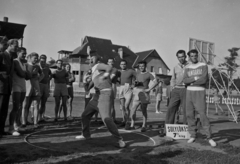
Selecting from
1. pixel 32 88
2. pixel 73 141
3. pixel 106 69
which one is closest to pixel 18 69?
pixel 32 88

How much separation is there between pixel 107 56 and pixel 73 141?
50.0 meters

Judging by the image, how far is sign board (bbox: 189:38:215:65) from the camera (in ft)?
33.3

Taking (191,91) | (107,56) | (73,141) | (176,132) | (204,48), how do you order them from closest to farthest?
(73,141) < (191,91) < (176,132) < (204,48) < (107,56)

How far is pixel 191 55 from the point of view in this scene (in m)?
6.16

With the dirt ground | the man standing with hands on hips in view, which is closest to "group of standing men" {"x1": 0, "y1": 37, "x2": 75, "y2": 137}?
the dirt ground

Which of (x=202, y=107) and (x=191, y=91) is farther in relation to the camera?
(x=191, y=91)

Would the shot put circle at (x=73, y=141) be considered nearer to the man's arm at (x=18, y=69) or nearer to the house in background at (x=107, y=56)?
the man's arm at (x=18, y=69)

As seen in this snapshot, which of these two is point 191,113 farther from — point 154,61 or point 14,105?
point 154,61

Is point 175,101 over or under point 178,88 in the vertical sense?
under

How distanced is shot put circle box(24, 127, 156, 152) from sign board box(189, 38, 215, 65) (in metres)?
5.42

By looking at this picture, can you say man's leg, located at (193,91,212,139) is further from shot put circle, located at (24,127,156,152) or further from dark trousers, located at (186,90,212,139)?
shot put circle, located at (24,127,156,152)

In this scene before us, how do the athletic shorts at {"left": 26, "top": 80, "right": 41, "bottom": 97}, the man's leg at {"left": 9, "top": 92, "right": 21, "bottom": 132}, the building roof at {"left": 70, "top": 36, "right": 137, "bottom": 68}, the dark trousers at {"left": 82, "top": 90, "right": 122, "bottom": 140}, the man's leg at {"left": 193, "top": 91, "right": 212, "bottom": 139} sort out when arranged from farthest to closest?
1. the building roof at {"left": 70, "top": 36, "right": 137, "bottom": 68}
2. the athletic shorts at {"left": 26, "top": 80, "right": 41, "bottom": 97}
3. the man's leg at {"left": 9, "top": 92, "right": 21, "bottom": 132}
4. the man's leg at {"left": 193, "top": 91, "right": 212, "bottom": 139}
5. the dark trousers at {"left": 82, "top": 90, "right": 122, "bottom": 140}

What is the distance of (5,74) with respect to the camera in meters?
5.75

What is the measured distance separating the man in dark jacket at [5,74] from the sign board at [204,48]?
722 centimetres
